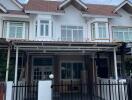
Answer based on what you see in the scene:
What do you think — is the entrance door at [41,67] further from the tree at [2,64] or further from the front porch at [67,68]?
the tree at [2,64]

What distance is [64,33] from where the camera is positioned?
755 inches

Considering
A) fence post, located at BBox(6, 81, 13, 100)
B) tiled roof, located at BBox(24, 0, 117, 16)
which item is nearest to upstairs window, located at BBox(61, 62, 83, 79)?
tiled roof, located at BBox(24, 0, 117, 16)

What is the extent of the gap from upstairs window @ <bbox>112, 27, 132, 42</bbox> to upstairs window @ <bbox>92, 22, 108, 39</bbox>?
50.0 inches

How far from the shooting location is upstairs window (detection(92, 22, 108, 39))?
1888cm

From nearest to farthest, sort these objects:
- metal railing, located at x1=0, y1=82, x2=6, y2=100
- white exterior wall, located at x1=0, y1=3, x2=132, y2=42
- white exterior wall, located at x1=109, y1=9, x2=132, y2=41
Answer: metal railing, located at x1=0, y1=82, x2=6, y2=100
white exterior wall, located at x1=0, y1=3, x2=132, y2=42
white exterior wall, located at x1=109, y1=9, x2=132, y2=41

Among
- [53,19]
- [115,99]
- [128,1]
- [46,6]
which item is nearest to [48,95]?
[115,99]

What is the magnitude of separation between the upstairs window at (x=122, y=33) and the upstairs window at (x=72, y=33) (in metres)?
3.43

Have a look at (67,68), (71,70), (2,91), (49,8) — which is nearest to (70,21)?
(49,8)

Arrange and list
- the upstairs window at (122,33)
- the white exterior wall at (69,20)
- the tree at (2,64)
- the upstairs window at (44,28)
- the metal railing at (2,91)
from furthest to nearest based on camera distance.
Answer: the upstairs window at (122,33) < the white exterior wall at (69,20) < the upstairs window at (44,28) < the tree at (2,64) < the metal railing at (2,91)

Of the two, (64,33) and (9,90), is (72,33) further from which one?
(9,90)

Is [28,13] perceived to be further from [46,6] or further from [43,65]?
[43,65]

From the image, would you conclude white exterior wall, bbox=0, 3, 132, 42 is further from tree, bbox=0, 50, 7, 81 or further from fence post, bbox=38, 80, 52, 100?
fence post, bbox=38, 80, 52, 100

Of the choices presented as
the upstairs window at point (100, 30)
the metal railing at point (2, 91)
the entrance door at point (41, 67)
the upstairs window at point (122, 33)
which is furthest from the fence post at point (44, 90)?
the upstairs window at point (122, 33)

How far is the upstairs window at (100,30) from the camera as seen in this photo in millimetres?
18881
